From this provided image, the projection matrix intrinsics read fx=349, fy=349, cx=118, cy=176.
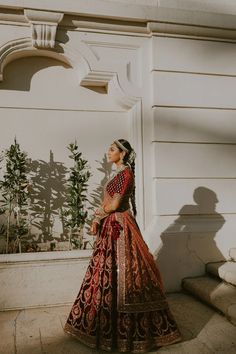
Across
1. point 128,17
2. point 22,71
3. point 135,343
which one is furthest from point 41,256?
point 128,17

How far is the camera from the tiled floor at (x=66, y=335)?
8.89 ft

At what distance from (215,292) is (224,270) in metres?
0.36

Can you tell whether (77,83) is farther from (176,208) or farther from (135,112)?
(176,208)

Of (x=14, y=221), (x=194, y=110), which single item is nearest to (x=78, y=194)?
(x=14, y=221)

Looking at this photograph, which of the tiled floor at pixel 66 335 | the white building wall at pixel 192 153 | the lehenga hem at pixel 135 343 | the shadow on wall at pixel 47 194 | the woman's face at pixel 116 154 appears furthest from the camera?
the shadow on wall at pixel 47 194

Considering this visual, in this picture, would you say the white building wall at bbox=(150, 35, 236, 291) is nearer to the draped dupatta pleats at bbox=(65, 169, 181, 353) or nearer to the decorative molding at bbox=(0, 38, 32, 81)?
the draped dupatta pleats at bbox=(65, 169, 181, 353)

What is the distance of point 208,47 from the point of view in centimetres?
454

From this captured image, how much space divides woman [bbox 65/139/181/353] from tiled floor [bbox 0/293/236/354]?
12 cm

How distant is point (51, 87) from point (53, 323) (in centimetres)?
277

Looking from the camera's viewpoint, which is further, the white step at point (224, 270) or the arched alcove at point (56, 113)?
the arched alcove at point (56, 113)

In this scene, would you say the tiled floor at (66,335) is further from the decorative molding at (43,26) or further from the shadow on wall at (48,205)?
the decorative molding at (43,26)

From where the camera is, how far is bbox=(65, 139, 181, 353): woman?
8.68 ft

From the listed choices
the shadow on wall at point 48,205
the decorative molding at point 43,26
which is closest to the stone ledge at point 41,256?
the shadow on wall at point 48,205

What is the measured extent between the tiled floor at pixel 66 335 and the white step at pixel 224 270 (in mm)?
392
